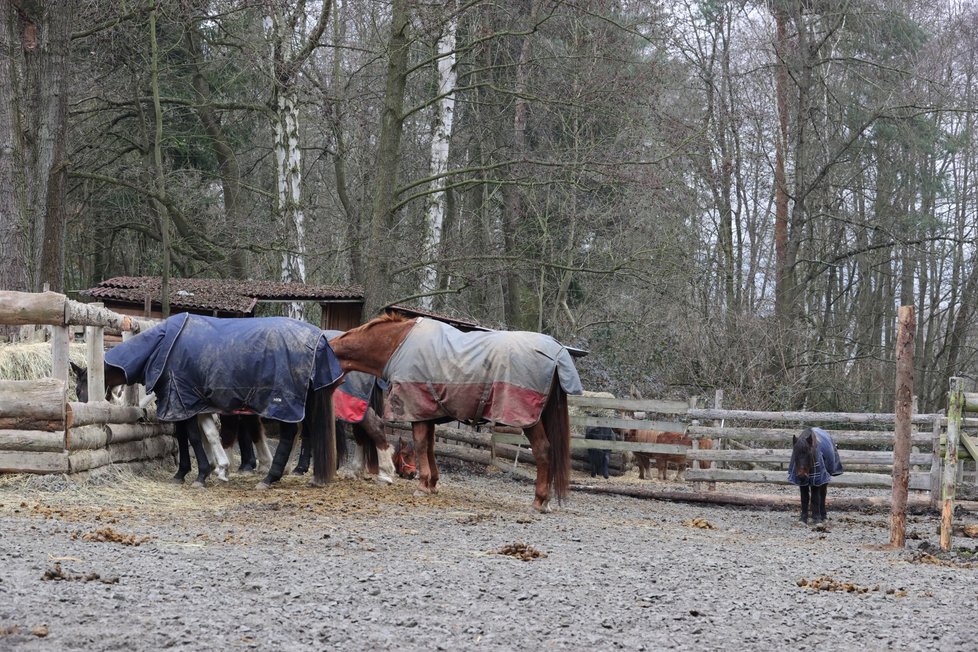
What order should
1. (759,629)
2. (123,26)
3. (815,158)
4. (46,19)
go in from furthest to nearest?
(815,158), (123,26), (46,19), (759,629)

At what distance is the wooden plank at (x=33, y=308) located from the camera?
30.6 feet

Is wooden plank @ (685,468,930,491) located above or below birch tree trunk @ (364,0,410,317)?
below

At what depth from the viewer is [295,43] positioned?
22.7 metres

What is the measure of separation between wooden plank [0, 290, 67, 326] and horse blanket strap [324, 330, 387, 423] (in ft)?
12.5

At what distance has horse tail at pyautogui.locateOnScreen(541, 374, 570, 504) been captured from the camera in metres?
11.3

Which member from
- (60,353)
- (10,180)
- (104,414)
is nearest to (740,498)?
(104,414)

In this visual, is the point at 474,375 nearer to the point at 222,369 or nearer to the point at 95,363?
the point at 222,369

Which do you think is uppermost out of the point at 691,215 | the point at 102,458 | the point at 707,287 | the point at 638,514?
the point at 691,215

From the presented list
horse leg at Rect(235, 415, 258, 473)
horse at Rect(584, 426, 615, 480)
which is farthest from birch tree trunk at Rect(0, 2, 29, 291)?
horse at Rect(584, 426, 615, 480)

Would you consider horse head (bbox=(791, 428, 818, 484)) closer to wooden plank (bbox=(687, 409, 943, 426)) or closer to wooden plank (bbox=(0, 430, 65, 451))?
wooden plank (bbox=(687, 409, 943, 426))

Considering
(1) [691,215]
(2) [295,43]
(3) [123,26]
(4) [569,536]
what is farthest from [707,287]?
(4) [569,536]

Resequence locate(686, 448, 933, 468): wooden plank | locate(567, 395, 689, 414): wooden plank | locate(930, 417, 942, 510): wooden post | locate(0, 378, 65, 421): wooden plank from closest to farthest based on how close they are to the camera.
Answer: locate(0, 378, 65, 421): wooden plank → locate(930, 417, 942, 510): wooden post → locate(686, 448, 933, 468): wooden plank → locate(567, 395, 689, 414): wooden plank

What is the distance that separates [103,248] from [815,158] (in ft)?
60.3

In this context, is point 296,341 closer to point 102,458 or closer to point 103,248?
point 102,458
